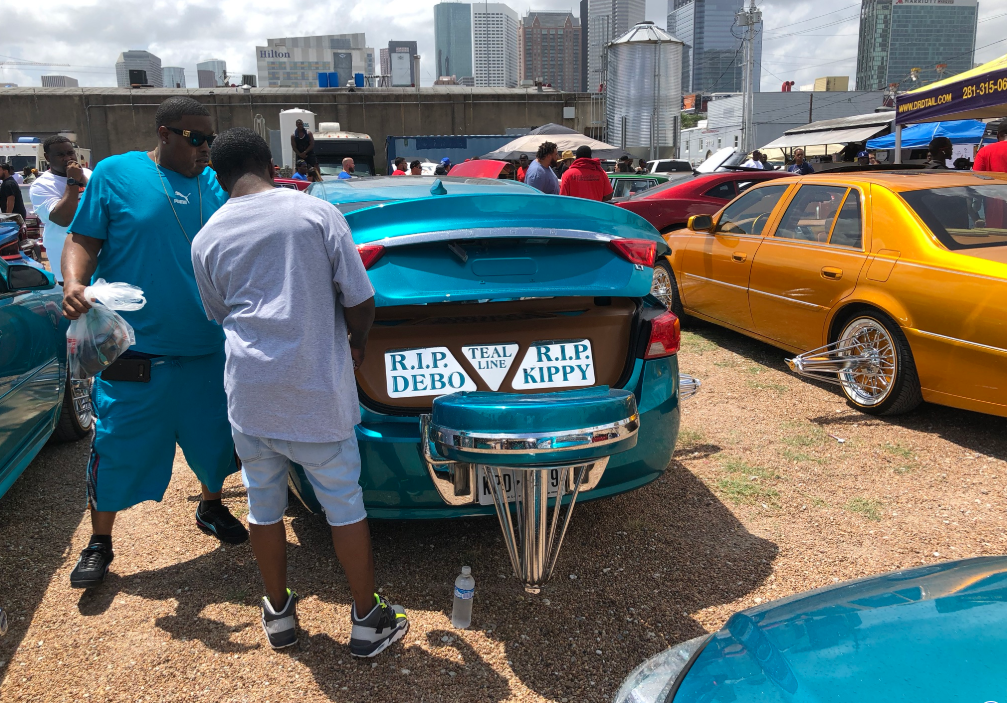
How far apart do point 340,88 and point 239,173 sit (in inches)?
1718

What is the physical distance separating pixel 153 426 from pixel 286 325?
1.12 m

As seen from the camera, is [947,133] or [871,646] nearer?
[871,646]

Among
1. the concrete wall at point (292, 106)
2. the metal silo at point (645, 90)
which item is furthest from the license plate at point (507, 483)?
the metal silo at point (645, 90)

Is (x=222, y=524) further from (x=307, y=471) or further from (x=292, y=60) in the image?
(x=292, y=60)

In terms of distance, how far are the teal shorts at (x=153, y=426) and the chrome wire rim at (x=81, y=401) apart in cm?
195

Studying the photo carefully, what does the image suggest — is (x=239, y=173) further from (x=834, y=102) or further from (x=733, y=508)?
(x=834, y=102)

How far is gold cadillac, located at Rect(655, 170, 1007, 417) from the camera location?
13.8 ft

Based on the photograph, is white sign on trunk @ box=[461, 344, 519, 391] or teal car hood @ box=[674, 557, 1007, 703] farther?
white sign on trunk @ box=[461, 344, 519, 391]

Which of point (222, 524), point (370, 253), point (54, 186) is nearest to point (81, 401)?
point (54, 186)

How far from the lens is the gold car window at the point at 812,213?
5449 millimetres

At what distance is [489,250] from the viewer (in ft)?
9.34

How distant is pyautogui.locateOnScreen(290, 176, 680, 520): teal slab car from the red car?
7.34 meters

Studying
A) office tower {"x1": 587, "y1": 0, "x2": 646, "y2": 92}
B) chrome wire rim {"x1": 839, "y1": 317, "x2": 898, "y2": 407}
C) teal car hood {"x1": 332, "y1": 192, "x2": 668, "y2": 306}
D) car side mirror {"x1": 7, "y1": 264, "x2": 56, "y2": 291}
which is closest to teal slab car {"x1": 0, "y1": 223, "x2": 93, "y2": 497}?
car side mirror {"x1": 7, "y1": 264, "x2": 56, "y2": 291}

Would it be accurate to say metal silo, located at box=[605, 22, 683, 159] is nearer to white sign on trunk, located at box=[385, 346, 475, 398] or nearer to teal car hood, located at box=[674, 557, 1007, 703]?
white sign on trunk, located at box=[385, 346, 475, 398]
